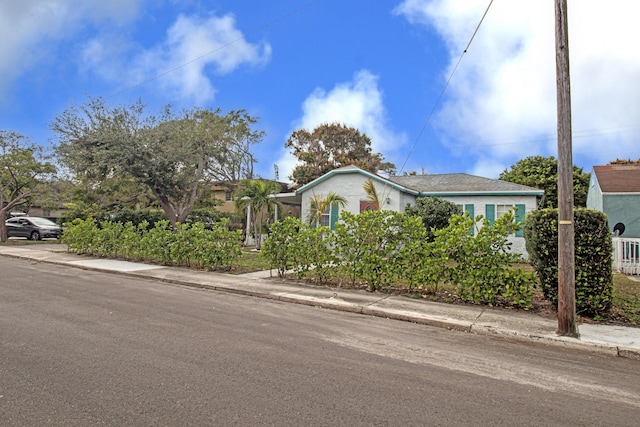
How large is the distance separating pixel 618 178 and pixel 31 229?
3663 cm

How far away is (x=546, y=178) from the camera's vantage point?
30.7 metres

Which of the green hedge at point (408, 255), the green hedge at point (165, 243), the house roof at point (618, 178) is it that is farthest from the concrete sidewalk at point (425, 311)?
the house roof at point (618, 178)

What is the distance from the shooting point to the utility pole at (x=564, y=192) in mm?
6051

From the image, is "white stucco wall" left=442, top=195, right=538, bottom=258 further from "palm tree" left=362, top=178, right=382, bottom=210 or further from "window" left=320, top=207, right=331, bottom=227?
"window" left=320, top=207, right=331, bottom=227

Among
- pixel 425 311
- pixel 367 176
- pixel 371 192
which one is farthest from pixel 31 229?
pixel 425 311

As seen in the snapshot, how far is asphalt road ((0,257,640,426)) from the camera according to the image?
128 inches

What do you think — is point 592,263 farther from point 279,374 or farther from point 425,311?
point 279,374

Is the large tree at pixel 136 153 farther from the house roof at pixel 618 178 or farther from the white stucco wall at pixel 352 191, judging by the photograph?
the house roof at pixel 618 178

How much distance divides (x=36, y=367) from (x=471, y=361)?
4.87 m

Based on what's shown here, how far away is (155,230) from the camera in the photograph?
1416cm

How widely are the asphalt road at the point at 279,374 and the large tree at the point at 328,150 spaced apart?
107ft

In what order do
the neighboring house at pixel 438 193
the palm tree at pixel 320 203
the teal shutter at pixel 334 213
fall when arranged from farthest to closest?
1. the teal shutter at pixel 334 213
2. the neighboring house at pixel 438 193
3. the palm tree at pixel 320 203

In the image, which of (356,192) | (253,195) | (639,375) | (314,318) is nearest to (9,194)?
(253,195)

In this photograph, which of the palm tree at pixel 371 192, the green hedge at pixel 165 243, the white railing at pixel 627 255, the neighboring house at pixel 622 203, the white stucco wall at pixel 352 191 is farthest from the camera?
the neighboring house at pixel 622 203
